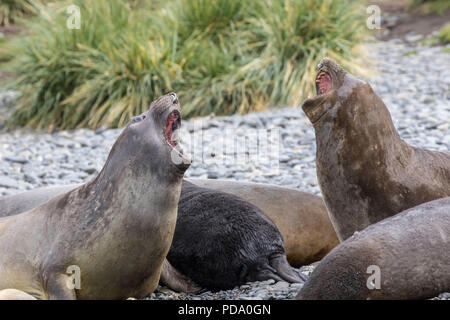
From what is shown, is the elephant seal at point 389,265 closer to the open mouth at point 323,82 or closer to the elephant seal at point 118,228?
the elephant seal at point 118,228

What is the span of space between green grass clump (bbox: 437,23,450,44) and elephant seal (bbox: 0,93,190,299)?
9183 mm

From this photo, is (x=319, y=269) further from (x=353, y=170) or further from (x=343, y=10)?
(x=343, y=10)

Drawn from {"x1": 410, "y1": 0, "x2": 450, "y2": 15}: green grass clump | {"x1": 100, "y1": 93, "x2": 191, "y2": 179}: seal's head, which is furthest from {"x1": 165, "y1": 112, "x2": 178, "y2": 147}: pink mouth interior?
{"x1": 410, "y1": 0, "x2": 450, "y2": 15}: green grass clump

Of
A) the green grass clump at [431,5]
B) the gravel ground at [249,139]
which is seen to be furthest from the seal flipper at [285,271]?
the green grass clump at [431,5]

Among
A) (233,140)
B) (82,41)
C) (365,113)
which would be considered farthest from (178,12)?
(365,113)

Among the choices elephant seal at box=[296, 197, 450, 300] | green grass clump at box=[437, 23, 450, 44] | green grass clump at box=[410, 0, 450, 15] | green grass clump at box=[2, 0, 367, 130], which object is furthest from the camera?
green grass clump at box=[410, 0, 450, 15]

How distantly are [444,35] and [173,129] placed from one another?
30.6 feet

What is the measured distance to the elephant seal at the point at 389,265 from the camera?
2709 mm

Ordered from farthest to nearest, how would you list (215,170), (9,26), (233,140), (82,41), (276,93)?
(9,26) → (82,41) → (276,93) → (233,140) → (215,170)

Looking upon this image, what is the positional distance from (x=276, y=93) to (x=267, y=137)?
1.25 m

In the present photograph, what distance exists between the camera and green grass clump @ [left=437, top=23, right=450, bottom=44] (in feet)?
37.5

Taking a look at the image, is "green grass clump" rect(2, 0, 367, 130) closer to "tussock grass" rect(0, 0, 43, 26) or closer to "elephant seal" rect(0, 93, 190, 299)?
"tussock grass" rect(0, 0, 43, 26)

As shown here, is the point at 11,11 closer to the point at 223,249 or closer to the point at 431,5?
the point at 431,5

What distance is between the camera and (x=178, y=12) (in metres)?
9.83
